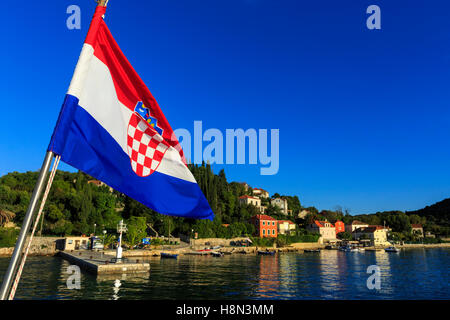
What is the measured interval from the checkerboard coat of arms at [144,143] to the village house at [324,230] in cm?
10703

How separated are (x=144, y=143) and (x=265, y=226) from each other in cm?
8877

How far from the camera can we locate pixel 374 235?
110m

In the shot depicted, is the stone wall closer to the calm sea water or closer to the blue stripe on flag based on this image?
the calm sea water

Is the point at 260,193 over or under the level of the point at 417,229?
over

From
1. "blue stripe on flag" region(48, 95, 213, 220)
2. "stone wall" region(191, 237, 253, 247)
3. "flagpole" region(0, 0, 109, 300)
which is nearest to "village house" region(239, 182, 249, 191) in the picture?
"stone wall" region(191, 237, 253, 247)

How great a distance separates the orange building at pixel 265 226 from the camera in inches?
3524

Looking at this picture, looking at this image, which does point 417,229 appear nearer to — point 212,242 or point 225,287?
point 212,242

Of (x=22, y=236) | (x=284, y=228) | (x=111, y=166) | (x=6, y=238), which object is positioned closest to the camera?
(x=22, y=236)

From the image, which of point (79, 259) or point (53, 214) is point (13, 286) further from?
point (53, 214)

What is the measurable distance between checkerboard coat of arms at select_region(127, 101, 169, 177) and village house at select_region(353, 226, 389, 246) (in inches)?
4743

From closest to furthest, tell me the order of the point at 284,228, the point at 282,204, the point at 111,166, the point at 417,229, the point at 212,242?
1. the point at 111,166
2. the point at 212,242
3. the point at 284,228
4. the point at 282,204
5. the point at 417,229

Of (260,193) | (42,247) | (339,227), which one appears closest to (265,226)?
(339,227)

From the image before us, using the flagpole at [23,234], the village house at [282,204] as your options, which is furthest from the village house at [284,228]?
the flagpole at [23,234]

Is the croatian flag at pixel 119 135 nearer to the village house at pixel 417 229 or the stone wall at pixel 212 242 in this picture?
the stone wall at pixel 212 242
